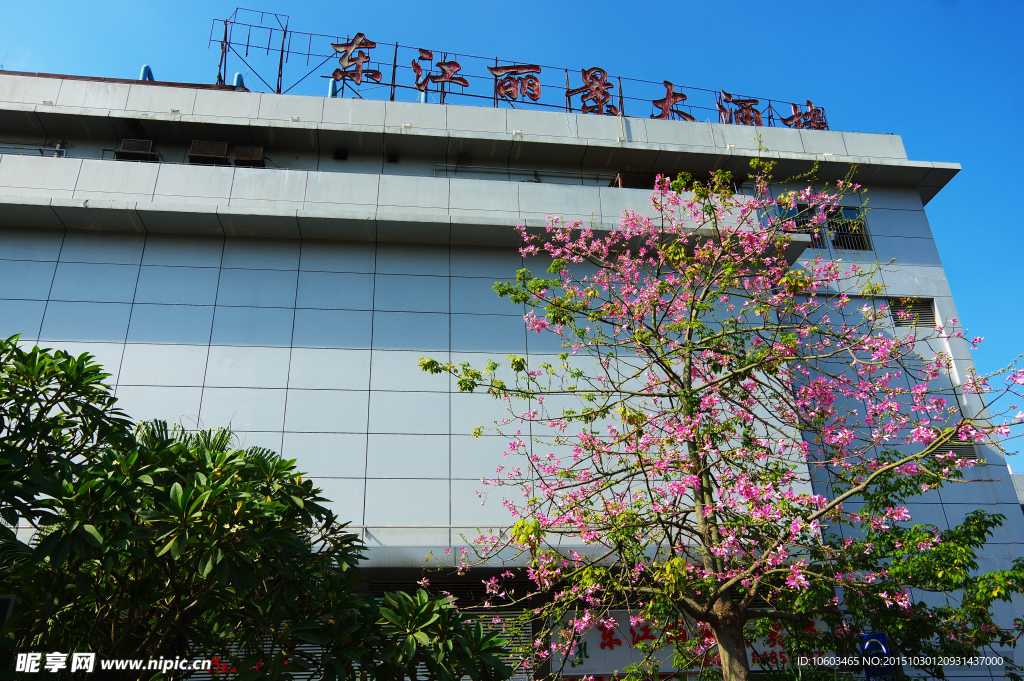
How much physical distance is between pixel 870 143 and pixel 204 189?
15.7m

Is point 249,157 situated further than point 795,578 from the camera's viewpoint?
Yes

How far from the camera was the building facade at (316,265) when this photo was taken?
39.6 feet

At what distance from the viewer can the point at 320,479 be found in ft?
38.3

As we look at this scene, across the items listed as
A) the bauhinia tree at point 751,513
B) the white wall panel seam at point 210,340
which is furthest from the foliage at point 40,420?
the white wall panel seam at point 210,340

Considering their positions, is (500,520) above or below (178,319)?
below

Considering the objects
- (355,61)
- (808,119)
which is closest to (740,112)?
(808,119)

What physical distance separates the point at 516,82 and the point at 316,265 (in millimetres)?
7410

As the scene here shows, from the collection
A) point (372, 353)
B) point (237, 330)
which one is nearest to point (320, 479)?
point (372, 353)

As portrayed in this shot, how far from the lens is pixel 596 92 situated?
1720 cm

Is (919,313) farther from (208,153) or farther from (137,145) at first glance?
(137,145)

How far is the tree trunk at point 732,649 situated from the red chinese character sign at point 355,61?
1437cm

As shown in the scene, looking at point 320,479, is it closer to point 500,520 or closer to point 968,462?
point 500,520

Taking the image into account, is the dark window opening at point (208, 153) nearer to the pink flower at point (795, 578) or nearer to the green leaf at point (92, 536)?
the green leaf at point (92, 536)

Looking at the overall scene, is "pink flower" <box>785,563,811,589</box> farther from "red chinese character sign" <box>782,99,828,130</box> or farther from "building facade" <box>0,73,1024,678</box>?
"red chinese character sign" <box>782,99,828,130</box>
